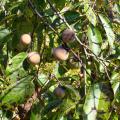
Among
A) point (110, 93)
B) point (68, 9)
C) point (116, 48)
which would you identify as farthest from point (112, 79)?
point (68, 9)

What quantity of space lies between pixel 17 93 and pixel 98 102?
258 millimetres

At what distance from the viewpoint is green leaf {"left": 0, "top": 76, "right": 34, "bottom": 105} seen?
1.21 m

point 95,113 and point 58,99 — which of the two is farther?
point 58,99

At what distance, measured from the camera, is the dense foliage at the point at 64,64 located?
117cm

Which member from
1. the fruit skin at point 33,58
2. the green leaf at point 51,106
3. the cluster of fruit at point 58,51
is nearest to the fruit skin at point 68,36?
the cluster of fruit at point 58,51

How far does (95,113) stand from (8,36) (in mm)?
474

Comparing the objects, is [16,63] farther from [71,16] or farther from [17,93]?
[71,16]

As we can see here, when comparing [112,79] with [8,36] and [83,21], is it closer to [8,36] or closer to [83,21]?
[83,21]

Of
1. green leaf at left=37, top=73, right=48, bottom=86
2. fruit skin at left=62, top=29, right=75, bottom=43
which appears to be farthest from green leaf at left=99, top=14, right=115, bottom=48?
green leaf at left=37, top=73, right=48, bottom=86

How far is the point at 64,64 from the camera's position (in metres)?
1.46

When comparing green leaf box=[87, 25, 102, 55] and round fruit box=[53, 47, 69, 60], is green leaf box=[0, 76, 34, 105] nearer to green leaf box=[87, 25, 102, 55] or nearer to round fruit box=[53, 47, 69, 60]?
round fruit box=[53, 47, 69, 60]

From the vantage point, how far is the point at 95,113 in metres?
1.12

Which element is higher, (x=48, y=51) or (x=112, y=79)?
(x=48, y=51)

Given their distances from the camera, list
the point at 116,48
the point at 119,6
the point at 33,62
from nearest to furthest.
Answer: the point at 33,62 → the point at 116,48 → the point at 119,6
